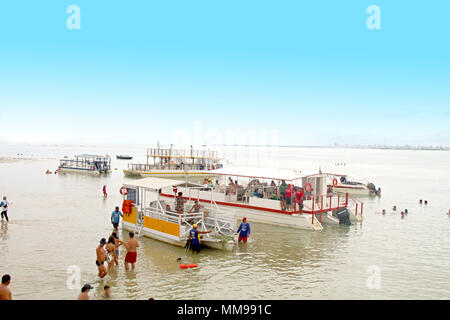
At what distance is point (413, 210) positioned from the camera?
3016 centimetres

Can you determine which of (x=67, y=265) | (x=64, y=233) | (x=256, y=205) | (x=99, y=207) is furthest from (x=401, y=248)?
(x=99, y=207)

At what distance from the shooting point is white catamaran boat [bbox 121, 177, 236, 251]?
15.9m

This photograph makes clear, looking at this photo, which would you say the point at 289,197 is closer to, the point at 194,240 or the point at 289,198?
the point at 289,198

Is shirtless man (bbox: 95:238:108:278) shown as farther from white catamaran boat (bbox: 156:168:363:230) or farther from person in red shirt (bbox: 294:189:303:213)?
Answer: person in red shirt (bbox: 294:189:303:213)

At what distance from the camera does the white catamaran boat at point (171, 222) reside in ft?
52.3

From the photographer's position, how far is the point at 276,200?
2220 cm

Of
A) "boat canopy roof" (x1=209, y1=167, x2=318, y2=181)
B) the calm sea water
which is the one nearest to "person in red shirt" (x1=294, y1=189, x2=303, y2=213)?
"boat canopy roof" (x1=209, y1=167, x2=318, y2=181)

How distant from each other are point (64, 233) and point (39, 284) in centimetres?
719

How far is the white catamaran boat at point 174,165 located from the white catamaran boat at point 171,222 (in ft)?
107

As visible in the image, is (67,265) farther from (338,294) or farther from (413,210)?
(413,210)

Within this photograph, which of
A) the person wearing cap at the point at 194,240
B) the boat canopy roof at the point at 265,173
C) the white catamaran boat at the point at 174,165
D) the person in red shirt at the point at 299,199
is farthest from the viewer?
the white catamaran boat at the point at 174,165

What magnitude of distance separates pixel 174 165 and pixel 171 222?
42934 millimetres

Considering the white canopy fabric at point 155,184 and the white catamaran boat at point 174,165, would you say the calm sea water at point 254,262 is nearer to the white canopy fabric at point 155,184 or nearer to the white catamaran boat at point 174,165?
the white canopy fabric at point 155,184

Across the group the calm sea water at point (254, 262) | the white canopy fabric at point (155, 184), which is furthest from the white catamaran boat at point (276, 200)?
the white canopy fabric at point (155, 184)
